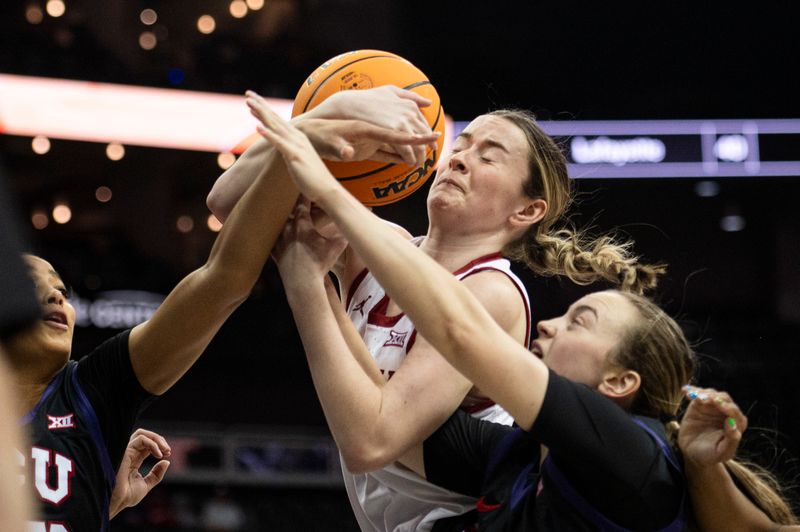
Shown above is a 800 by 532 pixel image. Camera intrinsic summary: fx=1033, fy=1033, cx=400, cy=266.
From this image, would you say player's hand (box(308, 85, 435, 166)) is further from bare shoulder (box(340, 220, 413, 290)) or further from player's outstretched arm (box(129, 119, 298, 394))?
bare shoulder (box(340, 220, 413, 290))

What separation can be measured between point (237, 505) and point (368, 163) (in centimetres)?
695

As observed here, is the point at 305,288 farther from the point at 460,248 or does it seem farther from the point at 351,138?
the point at 460,248

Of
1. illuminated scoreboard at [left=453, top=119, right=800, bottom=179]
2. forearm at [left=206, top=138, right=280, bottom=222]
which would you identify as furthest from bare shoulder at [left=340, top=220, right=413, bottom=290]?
illuminated scoreboard at [left=453, top=119, right=800, bottom=179]

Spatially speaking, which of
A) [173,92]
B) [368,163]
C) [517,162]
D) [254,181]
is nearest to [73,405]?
[254,181]

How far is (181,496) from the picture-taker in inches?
345

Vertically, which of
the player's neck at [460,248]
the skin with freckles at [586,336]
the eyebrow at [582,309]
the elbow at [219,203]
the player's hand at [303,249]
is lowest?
the skin with freckles at [586,336]

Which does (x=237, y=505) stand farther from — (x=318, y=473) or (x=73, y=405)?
(x=73, y=405)

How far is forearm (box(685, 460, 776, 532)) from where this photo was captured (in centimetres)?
197

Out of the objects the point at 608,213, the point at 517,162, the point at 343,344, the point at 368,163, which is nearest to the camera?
the point at 343,344

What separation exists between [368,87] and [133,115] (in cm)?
615

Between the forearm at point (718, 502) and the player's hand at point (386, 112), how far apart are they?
2.83ft

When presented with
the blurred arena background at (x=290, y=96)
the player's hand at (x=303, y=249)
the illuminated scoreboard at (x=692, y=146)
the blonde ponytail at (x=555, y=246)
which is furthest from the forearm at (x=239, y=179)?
the illuminated scoreboard at (x=692, y=146)

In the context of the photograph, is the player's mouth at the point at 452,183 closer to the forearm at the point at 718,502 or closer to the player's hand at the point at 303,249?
the player's hand at the point at 303,249

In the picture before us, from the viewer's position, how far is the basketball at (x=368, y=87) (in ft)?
7.80
